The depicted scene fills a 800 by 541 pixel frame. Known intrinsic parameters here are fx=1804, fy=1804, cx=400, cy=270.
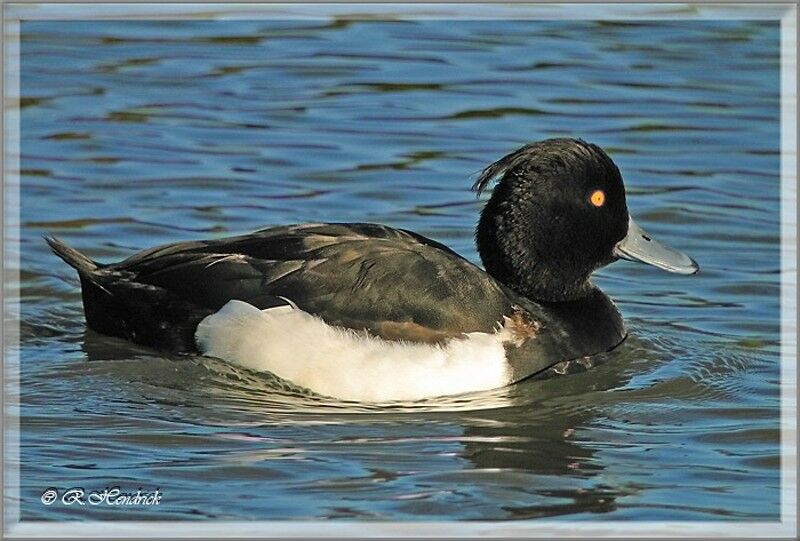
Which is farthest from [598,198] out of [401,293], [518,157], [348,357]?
[348,357]

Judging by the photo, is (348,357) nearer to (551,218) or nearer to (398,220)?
(551,218)

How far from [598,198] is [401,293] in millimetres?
1205

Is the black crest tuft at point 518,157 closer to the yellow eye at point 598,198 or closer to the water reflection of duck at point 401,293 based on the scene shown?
the water reflection of duck at point 401,293

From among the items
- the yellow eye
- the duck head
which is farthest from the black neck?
the yellow eye

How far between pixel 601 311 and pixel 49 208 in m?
3.40

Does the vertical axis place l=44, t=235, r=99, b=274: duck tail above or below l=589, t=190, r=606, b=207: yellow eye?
below

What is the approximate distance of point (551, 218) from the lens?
862cm

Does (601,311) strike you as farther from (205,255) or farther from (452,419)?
(205,255)

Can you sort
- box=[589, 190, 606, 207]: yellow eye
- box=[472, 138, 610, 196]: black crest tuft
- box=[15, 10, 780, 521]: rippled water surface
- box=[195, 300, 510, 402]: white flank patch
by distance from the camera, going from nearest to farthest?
1. box=[15, 10, 780, 521]: rippled water surface
2. box=[195, 300, 510, 402]: white flank patch
3. box=[472, 138, 610, 196]: black crest tuft
4. box=[589, 190, 606, 207]: yellow eye

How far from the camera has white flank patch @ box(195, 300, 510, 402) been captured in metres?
8.07

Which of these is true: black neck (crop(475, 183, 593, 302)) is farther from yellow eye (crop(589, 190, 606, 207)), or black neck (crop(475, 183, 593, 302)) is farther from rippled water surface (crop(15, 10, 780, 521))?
rippled water surface (crop(15, 10, 780, 521))

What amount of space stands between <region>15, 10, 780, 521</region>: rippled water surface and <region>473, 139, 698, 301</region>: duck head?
0.51m

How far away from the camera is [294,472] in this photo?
724 cm

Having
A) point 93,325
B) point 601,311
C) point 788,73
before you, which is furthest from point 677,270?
point 93,325
